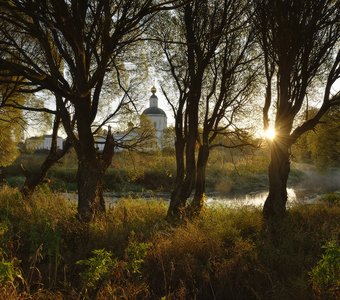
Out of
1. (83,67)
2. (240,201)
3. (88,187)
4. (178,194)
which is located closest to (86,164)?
(88,187)

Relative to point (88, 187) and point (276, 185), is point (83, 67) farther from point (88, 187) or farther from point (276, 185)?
point (276, 185)

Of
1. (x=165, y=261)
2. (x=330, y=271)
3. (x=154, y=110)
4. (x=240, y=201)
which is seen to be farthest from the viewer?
(x=154, y=110)

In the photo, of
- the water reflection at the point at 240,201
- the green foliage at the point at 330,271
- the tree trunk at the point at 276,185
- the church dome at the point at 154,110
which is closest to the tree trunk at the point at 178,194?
the tree trunk at the point at 276,185

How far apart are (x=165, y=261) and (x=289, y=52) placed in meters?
6.91

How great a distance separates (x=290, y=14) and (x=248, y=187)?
29511 millimetres

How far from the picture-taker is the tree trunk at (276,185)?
11.0 meters

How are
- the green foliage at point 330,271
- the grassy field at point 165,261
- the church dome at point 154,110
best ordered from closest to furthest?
the green foliage at point 330,271, the grassy field at point 165,261, the church dome at point 154,110

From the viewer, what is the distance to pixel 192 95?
10.8 metres

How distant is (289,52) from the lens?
10.4 meters

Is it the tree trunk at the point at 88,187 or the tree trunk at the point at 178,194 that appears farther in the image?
the tree trunk at the point at 178,194

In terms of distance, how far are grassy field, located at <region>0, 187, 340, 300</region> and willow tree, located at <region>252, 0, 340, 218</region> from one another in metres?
2.83

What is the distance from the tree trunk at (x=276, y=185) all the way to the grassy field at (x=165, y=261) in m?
1.92

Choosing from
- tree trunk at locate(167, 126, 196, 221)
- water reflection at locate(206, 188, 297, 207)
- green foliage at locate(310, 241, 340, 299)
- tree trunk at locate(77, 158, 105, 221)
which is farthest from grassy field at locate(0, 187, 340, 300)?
water reflection at locate(206, 188, 297, 207)

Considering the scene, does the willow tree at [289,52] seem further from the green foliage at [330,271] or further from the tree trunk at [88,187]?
the green foliage at [330,271]
